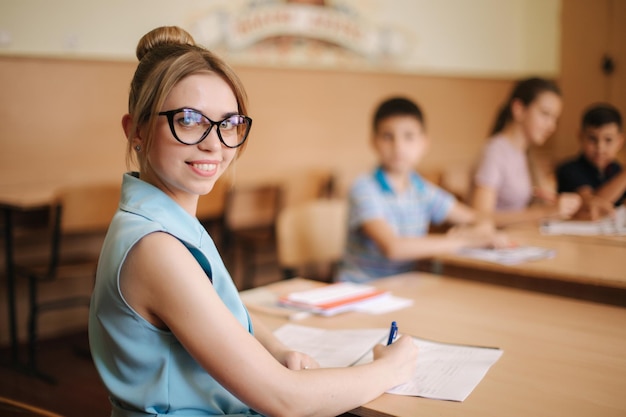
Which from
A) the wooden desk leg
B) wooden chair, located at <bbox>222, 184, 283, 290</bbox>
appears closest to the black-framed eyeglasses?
the wooden desk leg

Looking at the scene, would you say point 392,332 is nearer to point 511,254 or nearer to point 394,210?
point 511,254

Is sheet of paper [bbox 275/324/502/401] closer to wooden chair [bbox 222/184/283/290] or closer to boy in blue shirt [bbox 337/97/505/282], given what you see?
boy in blue shirt [bbox 337/97/505/282]

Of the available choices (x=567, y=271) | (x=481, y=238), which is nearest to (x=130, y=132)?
(x=567, y=271)

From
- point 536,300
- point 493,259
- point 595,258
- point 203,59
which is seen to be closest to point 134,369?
point 203,59

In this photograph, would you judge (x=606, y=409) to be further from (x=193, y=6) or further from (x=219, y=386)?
(x=193, y=6)

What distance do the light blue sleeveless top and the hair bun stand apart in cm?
26

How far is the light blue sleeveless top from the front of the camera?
113 cm

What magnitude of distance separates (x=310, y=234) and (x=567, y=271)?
3.45 ft

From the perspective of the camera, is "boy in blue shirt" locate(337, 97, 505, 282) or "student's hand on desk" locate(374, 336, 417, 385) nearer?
"student's hand on desk" locate(374, 336, 417, 385)

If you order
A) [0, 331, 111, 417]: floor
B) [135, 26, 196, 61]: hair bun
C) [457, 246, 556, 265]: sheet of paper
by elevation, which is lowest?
[0, 331, 111, 417]: floor

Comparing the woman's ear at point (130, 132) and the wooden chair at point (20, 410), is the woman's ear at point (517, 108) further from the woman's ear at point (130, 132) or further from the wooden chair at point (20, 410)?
the wooden chair at point (20, 410)

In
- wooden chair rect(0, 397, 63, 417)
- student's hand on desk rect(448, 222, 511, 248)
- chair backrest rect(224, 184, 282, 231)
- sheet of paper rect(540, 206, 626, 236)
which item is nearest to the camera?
wooden chair rect(0, 397, 63, 417)

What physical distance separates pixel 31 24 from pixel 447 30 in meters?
3.77

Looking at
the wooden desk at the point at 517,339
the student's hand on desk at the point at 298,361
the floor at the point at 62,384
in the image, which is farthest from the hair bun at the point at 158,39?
the floor at the point at 62,384
